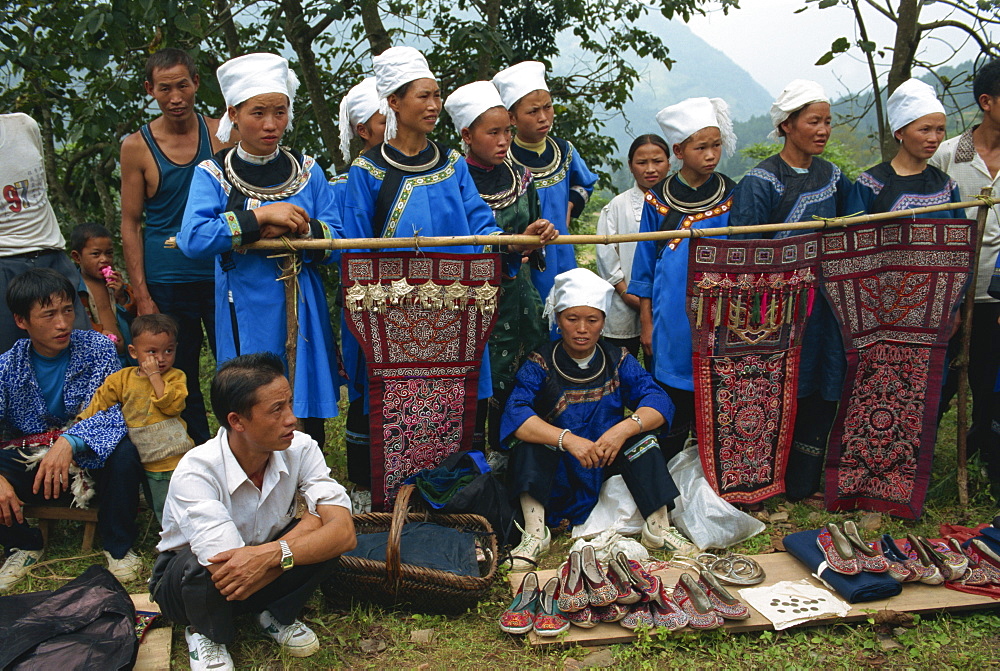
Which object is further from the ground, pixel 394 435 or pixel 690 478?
pixel 394 435

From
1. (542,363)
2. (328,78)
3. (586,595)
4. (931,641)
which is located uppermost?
(328,78)

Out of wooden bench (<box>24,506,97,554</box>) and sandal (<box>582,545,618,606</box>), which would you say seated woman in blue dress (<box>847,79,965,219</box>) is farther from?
wooden bench (<box>24,506,97,554</box>)

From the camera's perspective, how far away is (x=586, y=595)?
2.92 metres

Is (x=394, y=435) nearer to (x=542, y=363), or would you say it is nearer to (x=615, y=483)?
(x=542, y=363)

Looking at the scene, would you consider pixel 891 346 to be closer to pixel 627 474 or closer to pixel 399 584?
pixel 627 474

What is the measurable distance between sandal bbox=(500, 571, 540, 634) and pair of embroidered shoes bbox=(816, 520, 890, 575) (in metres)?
1.22

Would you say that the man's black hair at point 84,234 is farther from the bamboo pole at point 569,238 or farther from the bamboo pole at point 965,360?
the bamboo pole at point 965,360

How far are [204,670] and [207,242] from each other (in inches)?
59.4

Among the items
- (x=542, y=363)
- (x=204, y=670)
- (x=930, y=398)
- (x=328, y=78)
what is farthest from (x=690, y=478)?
(x=328, y=78)

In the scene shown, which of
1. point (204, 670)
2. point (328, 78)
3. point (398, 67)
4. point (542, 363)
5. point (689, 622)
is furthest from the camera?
point (328, 78)

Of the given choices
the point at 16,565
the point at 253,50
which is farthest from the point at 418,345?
the point at 253,50

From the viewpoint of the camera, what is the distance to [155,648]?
278 cm

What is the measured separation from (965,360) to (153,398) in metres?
3.76

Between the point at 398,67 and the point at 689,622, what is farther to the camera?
the point at 398,67
